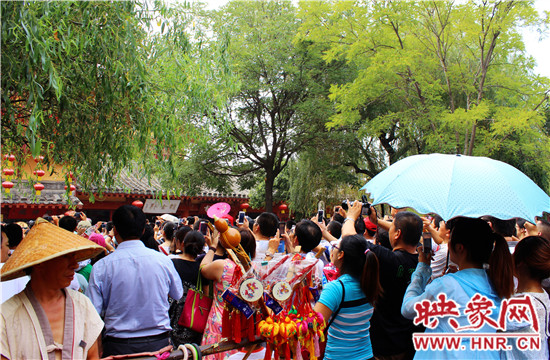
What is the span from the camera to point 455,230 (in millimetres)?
2445

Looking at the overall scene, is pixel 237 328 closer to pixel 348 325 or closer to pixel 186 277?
pixel 348 325

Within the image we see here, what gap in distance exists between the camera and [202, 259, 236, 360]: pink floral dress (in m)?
3.11

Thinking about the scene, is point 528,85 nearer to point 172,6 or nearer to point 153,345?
point 172,6

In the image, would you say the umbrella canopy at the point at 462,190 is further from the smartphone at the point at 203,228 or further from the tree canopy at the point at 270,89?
the tree canopy at the point at 270,89

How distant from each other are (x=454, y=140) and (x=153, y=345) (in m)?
9.97

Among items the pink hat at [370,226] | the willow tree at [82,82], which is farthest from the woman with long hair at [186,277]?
the pink hat at [370,226]

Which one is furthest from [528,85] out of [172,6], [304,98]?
[172,6]

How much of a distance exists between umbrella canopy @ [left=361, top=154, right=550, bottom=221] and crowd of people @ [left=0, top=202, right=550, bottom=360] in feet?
0.56

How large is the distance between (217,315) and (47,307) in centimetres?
142

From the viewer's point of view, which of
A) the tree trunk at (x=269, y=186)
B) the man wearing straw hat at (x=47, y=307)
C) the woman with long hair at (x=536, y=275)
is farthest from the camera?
the tree trunk at (x=269, y=186)

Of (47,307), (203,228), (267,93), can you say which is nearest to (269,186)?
(267,93)

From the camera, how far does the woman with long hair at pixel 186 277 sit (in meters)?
3.43

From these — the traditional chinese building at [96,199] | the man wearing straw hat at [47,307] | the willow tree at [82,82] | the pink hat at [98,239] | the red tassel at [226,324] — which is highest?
the willow tree at [82,82]

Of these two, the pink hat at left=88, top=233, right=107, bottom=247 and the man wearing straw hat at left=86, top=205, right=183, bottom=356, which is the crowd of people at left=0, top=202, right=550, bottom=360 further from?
the pink hat at left=88, top=233, right=107, bottom=247
